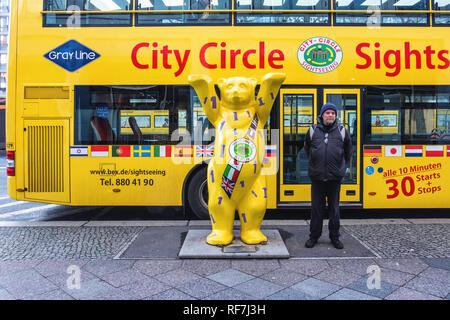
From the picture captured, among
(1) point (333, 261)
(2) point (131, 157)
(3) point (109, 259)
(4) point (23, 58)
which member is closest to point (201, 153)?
(2) point (131, 157)

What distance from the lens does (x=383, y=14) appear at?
19.9ft

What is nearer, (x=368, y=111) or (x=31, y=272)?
(x=31, y=272)

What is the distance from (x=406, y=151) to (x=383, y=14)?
7.61 ft

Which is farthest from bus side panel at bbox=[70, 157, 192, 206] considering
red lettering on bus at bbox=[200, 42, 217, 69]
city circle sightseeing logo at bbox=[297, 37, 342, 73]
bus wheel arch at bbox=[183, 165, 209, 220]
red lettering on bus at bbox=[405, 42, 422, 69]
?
red lettering on bus at bbox=[405, 42, 422, 69]

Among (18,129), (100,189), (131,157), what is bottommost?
(100,189)

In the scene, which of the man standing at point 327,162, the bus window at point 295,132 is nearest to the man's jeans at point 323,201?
the man standing at point 327,162

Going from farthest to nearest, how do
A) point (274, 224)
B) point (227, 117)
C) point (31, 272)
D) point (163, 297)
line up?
point (274, 224) → point (227, 117) → point (31, 272) → point (163, 297)

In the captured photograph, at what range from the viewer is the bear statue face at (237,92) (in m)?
4.30

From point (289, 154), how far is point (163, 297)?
11.7 ft

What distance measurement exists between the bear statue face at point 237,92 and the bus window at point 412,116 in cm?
271

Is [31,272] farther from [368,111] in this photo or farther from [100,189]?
[368,111]

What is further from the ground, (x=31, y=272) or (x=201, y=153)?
(x=201, y=153)

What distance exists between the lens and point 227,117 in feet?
14.7

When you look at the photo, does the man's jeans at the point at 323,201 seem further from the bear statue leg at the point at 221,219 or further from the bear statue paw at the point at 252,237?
the bear statue leg at the point at 221,219
